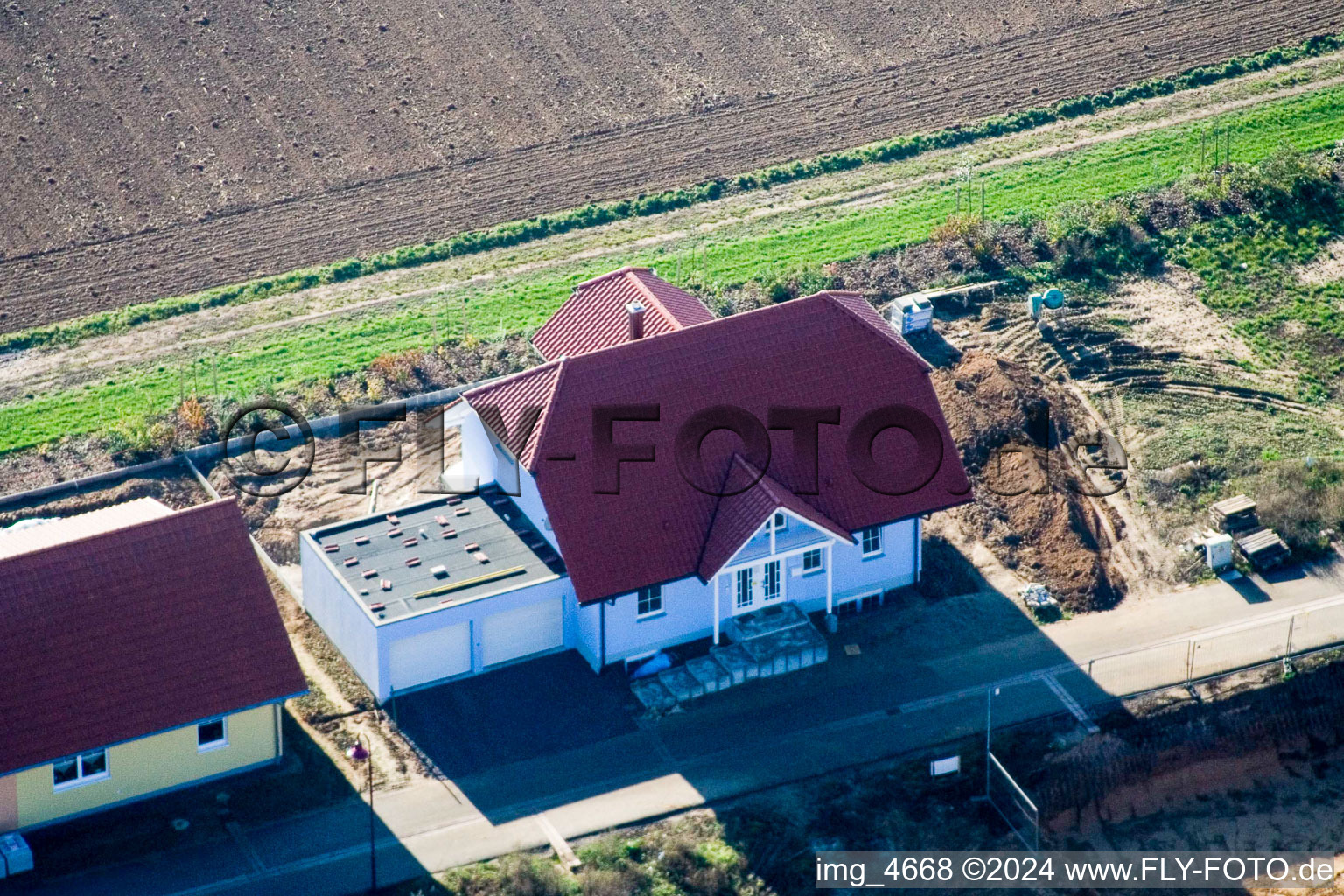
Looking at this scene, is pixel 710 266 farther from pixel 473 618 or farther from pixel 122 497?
pixel 473 618

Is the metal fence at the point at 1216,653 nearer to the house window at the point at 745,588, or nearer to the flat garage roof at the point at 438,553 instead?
the house window at the point at 745,588

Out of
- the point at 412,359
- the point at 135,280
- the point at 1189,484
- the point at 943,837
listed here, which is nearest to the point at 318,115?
the point at 135,280

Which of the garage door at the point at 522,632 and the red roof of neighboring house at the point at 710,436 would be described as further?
the garage door at the point at 522,632

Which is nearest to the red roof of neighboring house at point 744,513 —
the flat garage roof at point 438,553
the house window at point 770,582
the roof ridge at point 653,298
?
the house window at point 770,582

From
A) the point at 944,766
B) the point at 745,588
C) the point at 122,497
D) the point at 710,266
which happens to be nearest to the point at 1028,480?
the point at 745,588

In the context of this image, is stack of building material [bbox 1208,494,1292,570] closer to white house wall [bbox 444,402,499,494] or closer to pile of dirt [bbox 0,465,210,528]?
white house wall [bbox 444,402,499,494]

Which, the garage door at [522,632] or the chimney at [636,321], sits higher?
the chimney at [636,321]

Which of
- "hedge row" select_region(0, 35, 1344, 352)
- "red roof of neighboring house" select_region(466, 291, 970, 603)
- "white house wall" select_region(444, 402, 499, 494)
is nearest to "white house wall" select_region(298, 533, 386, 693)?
"white house wall" select_region(444, 402, 499, 494)
